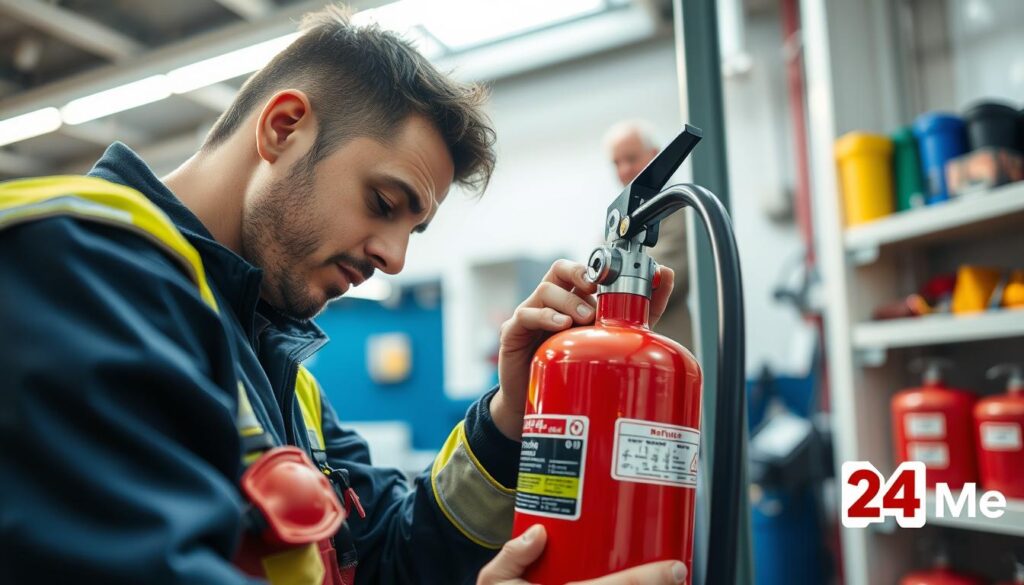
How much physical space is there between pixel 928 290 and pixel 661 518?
1.64 m

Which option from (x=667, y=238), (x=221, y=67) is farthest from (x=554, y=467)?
(x=221, y=67)

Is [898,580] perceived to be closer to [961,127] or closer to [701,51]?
[961,127]

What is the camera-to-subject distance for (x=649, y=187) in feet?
2.24

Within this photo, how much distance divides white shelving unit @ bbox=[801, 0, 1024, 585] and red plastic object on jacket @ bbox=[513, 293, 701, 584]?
1397 mm

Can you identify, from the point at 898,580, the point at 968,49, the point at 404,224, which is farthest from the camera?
the point at 968,49

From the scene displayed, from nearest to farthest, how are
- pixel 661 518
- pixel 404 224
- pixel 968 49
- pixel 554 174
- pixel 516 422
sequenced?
pixel 661 518 → pixel 516 422 → pixel 404 224 → pixel 968 49 → pixel 554 174

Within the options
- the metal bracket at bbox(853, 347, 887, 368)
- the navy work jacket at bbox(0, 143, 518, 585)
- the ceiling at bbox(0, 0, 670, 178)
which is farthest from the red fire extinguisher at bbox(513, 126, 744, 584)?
the ceiling at bbox(0, 0, 670, 178)

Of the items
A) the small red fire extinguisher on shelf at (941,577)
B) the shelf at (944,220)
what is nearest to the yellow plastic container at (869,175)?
the shelf at (944,220)

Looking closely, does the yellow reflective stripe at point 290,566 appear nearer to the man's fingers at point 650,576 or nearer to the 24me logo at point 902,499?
the man's fingers at point 650,576

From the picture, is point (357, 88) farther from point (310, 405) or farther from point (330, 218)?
point (310, 405)

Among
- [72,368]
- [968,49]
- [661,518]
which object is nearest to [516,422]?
[661,518]

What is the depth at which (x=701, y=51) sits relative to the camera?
34.8 inches

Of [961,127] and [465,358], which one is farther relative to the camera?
[465,358]

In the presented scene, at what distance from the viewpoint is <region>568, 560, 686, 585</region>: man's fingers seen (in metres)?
0.55
